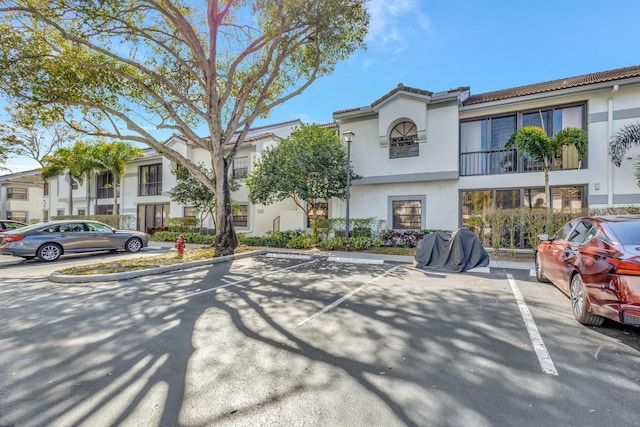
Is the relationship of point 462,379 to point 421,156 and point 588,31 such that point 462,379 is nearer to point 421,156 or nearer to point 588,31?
point 421,156

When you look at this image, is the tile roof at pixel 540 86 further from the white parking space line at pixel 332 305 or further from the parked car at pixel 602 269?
the white parking space line at pixel 332 305

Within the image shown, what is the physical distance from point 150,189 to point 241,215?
958cm

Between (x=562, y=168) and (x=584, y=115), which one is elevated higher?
(x=584, y=115)

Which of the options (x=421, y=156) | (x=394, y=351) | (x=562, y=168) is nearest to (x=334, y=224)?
(x=421, y=156)

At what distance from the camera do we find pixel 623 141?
34.1 ft

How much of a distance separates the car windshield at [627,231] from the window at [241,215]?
16.9m

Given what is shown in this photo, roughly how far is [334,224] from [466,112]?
26.0 ft

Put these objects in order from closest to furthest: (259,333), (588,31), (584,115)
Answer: (259,333) → (588,31) → (584,115)

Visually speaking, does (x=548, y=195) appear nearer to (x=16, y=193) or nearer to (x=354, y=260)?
(x=354, y=260)

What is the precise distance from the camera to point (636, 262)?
3680 millimetres

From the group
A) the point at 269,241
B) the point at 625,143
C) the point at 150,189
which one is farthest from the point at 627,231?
the point at 150,189

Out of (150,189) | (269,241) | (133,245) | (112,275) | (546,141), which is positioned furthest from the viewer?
(150,189)

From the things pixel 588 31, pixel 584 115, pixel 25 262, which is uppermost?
pixel 588 31

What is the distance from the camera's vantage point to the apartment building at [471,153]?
11102mm
